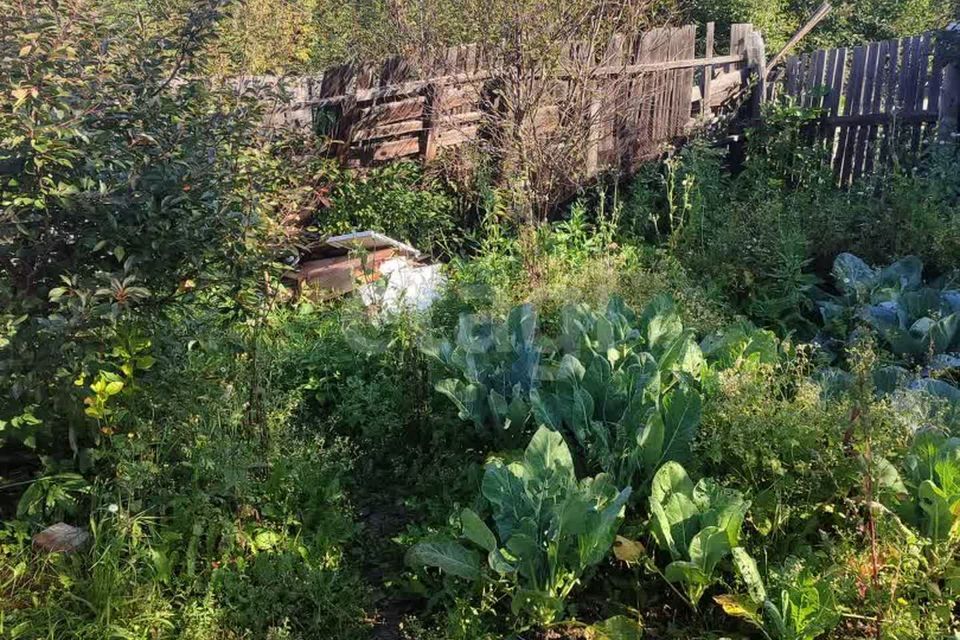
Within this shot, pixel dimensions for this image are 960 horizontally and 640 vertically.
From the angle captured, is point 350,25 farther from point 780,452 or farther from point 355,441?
point 780,452

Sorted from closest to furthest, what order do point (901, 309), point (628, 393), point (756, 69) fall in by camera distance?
point (628, 393), point (901, 309), point (756, 69)

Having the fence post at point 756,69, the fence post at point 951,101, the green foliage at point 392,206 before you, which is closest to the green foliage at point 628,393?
the green foliage at point 392,206

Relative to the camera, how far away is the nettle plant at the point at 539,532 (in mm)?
2600

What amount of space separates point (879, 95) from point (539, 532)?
21.9 ft

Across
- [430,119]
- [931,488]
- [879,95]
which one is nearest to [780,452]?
[931,488]

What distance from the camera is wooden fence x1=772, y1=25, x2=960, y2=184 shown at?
6965mm

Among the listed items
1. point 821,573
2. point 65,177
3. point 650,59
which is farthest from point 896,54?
point 65,177

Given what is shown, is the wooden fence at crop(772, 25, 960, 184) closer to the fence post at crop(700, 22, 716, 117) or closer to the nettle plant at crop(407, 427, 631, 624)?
the fence post at crop(700, 22, 716, 117)

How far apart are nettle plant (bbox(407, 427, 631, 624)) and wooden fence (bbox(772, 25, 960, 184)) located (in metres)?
5.45

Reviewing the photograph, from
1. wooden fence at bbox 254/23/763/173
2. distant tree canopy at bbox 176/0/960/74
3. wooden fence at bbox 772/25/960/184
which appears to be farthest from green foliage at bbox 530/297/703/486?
wooden fence at bbox 772/25/960/184

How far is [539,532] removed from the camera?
269cm

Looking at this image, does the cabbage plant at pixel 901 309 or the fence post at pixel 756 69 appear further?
the fence post at pixel 756 69

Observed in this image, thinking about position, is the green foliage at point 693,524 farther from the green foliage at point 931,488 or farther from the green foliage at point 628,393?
the green foliage at point 931,488

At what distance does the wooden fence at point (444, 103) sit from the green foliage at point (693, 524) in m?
5.02
